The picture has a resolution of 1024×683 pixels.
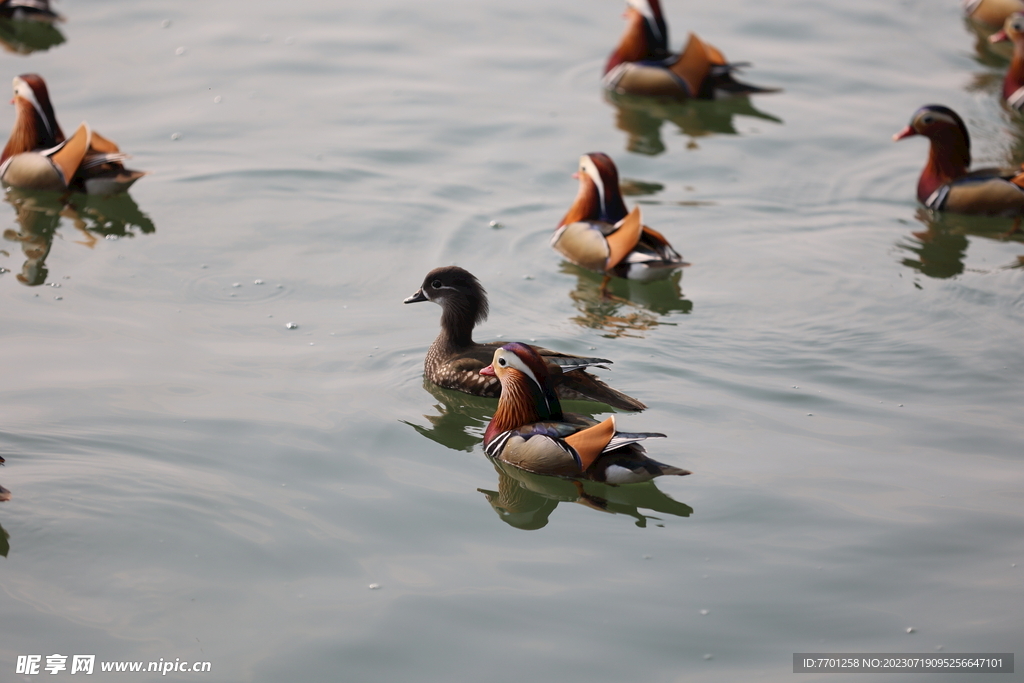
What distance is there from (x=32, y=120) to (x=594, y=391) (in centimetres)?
644

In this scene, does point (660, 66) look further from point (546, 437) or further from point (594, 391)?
point (546, 437)

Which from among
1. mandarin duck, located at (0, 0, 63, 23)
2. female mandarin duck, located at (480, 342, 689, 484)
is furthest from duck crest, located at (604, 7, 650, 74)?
mandarin duck, located at (0, 0, 63, 23)

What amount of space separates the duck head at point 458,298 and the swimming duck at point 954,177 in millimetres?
5083

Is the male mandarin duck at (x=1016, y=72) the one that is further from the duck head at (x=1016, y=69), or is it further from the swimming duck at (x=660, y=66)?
the swimming duck at (x=660, y=66)

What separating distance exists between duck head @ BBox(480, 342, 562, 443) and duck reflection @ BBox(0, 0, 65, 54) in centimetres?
967

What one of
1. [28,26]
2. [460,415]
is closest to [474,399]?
[460,415]

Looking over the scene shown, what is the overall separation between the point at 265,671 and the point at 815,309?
17.3 ft

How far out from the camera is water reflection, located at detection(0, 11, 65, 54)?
1348 centimetres

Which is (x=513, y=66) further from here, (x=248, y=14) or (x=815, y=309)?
(x=815, y=309)

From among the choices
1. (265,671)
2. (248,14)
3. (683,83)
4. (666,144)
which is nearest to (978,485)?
(265,671)

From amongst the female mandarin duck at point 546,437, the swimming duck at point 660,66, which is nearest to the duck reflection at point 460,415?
the female mandarin duck at point 546,437

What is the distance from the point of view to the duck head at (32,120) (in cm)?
1020

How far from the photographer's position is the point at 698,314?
28.2 feet

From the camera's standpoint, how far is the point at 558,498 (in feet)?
21.8
